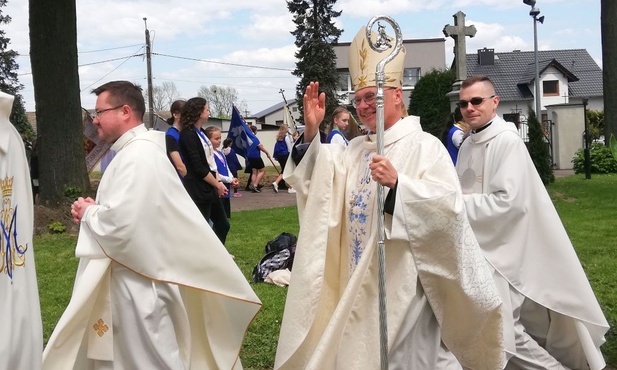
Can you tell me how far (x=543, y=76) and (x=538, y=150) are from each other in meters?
42.2

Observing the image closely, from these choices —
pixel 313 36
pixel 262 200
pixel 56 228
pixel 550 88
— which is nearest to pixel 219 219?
pixel 56 228

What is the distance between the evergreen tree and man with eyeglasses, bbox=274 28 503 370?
508 inches

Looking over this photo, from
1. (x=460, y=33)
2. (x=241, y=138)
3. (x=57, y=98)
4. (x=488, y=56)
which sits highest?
(x=488, y=56)

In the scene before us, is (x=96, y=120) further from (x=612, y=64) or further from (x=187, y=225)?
(x=612, y=64)

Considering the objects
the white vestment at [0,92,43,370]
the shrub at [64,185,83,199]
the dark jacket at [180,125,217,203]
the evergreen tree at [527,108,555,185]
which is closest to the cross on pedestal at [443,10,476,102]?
the evergreen tree at [527,108,555,185]

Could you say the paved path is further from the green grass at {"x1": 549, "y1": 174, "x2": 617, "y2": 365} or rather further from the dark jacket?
the dark jacket

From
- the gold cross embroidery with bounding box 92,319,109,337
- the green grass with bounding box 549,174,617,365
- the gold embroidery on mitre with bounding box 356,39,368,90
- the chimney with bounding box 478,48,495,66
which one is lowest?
the green grass with bounding box 549,174,617,365

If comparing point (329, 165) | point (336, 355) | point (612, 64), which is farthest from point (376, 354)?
point (612, 64)

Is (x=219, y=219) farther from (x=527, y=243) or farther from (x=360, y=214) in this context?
(x=360, y=214)

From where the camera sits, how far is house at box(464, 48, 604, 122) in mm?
56469

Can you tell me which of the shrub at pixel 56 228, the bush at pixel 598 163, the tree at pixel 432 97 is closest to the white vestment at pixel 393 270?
the shrub at pixel 56 228

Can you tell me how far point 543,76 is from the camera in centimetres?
5691

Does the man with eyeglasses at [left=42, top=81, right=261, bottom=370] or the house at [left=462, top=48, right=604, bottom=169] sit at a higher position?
the house at [left=462, top=48, right=604, bottom=169]

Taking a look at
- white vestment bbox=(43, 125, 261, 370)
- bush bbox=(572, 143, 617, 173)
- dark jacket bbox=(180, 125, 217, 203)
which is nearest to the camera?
white vestment bbox=(43, 125, 261, 370)
